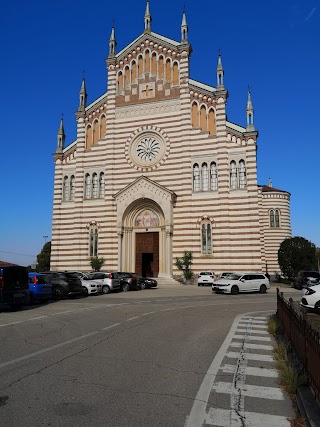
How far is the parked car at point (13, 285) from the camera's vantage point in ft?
49.5

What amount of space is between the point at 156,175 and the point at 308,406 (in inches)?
1279

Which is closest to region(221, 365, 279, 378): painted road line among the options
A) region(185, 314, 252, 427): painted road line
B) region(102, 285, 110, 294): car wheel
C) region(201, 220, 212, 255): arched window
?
region(185, 314, 252, 427): painted road line

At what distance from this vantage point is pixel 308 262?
35.3m

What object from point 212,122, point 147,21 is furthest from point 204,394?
point 147,21

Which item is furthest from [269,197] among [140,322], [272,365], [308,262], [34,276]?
[272,365]

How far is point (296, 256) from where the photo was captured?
35.6m

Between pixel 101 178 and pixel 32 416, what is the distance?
114 ft

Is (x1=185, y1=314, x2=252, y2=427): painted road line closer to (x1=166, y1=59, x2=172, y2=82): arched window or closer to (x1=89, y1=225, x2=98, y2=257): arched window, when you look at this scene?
(x1=89, y1=225, x2=98, y2=257): arched window

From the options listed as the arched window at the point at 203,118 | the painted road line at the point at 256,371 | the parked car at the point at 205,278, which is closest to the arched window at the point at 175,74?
the arched window at the point at 203,118

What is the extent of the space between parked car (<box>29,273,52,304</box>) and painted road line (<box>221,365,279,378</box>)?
13750 millimetres

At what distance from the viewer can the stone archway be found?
3472 cm

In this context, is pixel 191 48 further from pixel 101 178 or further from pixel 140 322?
pixel 140 322

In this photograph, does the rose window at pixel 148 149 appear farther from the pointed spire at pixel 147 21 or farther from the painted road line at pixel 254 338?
the painted road line at pixel 254 338

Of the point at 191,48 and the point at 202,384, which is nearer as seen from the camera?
the point at 202,384
